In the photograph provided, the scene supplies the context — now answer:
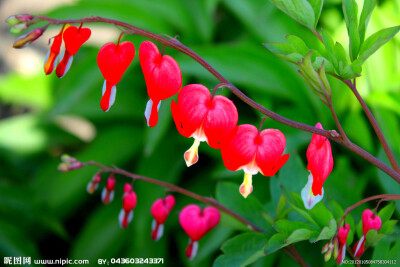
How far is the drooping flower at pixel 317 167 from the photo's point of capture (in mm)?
656

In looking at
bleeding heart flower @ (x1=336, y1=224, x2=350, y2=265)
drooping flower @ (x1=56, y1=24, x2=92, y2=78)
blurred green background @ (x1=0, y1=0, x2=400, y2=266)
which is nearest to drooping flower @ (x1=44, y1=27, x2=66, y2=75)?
drooping flower @ (x1=56, y1=24, x2=92, y2=78)

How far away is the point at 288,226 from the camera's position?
78 cm

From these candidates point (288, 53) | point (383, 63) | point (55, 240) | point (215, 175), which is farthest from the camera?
point (55, 240)

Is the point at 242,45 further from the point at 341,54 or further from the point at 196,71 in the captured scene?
the point at 341,54

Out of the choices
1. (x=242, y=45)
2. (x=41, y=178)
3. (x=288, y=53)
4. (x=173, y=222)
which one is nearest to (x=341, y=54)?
(x=288, y=53)

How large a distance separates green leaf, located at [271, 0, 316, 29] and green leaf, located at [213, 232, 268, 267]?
1.23 feet

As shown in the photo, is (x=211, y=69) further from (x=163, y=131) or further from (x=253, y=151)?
(x=163, y=131)

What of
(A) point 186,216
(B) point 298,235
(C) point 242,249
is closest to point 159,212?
(A) point 186,216

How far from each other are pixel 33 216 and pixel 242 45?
0.85 metres

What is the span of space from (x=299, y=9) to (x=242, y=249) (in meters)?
0.41

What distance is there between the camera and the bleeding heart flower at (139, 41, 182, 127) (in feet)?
2.05

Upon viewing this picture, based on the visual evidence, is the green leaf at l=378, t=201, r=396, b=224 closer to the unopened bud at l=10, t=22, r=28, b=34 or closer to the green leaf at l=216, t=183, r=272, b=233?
the green leaf at l=216, t=183, r=272, b=233

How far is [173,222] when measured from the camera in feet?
5.06

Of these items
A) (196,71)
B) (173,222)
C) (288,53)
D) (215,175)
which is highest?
(288,53)
